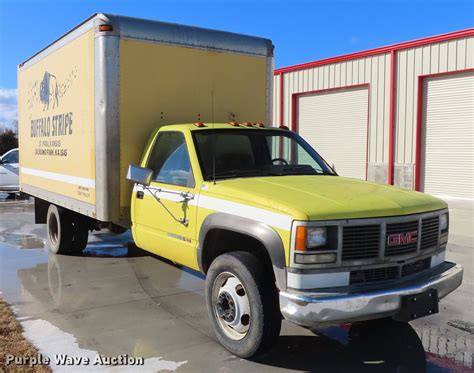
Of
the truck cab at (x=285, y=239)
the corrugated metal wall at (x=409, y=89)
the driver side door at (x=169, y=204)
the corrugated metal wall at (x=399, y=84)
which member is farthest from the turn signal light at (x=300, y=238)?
the corrugated metal wall at (x=409, y=89)

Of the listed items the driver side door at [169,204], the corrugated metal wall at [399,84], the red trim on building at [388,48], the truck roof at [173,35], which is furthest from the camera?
the corrugated metal wall at [399,84]

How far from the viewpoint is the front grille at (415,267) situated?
3895mm

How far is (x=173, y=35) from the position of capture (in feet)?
20.3

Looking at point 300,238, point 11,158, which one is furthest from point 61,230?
point 11,158

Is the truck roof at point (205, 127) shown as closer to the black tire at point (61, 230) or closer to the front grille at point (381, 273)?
the front grille at point (381, 273)

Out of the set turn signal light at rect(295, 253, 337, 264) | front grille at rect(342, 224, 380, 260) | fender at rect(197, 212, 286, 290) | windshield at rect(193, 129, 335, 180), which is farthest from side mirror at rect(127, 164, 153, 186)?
front grille at rect(342, 224, 380, 260)

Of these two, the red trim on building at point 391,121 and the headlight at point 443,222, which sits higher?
the red trim on building at point 391,121

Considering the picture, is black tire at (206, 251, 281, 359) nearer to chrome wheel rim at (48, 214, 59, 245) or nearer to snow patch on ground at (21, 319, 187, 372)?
snow patch on ground at (21, 319, 187, 372)

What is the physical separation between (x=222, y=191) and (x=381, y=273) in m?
1.46

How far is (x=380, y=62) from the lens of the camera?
15.7 metres

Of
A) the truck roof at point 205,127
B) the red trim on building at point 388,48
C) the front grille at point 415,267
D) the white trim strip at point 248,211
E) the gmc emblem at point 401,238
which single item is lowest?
the front grille at point 415,267

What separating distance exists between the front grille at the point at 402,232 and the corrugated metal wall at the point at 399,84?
11.4m

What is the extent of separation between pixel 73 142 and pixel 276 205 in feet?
13.0

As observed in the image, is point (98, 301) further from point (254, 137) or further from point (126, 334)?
point (254, 137)
